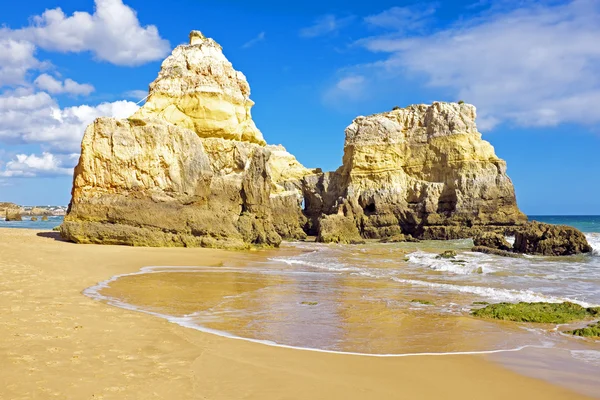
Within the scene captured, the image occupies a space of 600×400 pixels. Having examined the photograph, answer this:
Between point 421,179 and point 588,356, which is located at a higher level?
point 421,179

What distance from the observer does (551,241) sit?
22516mm

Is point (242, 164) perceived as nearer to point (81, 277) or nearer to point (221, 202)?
point (221, 202)

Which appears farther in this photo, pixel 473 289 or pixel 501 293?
pixel 473 289

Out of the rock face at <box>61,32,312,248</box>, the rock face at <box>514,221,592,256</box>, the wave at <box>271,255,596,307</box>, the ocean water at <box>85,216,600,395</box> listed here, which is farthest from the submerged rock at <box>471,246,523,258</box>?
the rock face at <box>61,32,312,248</box>

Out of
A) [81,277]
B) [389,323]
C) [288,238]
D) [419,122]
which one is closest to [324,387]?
[389,323]

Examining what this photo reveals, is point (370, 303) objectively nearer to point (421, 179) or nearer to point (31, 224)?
point (421, 179)

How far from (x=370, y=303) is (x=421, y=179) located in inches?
1250

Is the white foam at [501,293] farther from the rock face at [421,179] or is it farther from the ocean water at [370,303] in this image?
the rock face at [421,179]

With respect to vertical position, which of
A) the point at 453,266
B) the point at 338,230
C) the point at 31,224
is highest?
the point at 338,230

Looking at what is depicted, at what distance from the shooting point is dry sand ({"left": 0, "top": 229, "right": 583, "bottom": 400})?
4078 mm

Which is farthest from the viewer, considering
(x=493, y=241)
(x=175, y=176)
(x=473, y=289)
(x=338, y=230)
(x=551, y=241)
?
(x=338, y=230)

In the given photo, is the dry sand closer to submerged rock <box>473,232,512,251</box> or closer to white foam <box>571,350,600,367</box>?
white foam <box>571,350,600,367</box>

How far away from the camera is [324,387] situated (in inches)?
173

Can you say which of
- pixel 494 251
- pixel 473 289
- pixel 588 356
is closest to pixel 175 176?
pixel 473 289
